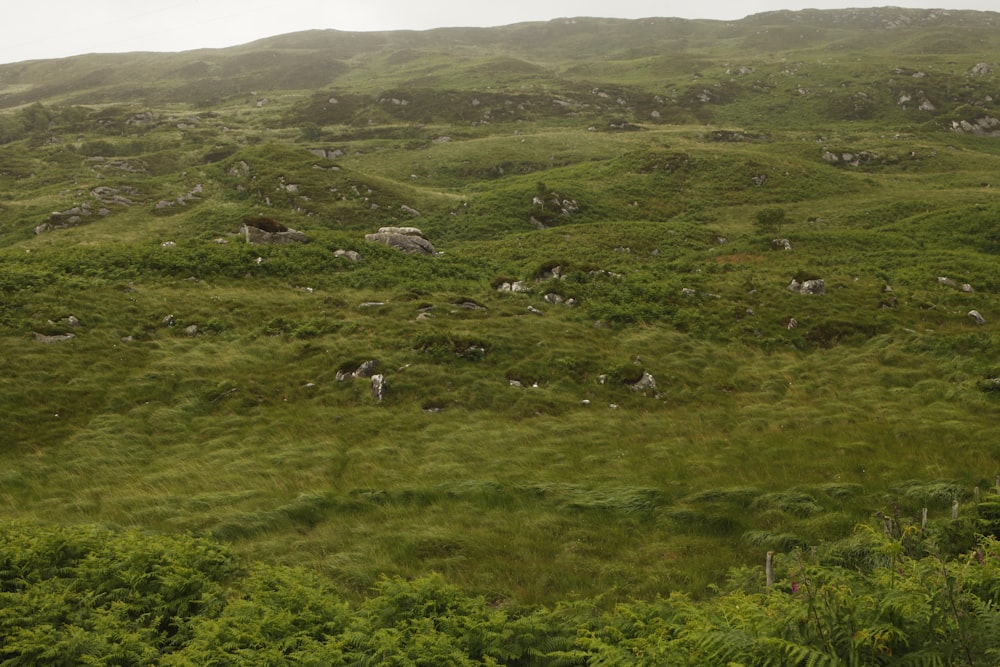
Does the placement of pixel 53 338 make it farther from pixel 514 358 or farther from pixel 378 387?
pixel 514 358

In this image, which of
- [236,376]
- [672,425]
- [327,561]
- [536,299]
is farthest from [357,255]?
[327,561]

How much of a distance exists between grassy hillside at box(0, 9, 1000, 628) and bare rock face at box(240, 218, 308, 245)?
4.25 ft

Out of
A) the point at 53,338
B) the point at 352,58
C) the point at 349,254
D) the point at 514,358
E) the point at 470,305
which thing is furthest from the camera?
the point at 352,58

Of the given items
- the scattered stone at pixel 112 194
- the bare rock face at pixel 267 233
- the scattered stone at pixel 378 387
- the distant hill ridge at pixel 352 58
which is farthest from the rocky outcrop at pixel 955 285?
the distant hill ridge at pixel 352 58

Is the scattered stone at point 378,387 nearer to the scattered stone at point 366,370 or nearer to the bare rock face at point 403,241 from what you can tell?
the scattered stone at point 366,370

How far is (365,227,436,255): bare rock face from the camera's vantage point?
4031 cm

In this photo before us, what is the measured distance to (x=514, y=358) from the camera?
23.5m

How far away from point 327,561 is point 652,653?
739 centimetres

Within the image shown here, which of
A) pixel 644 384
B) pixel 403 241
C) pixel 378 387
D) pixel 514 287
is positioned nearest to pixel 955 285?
pixel 644 384

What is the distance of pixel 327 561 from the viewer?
1106 cm

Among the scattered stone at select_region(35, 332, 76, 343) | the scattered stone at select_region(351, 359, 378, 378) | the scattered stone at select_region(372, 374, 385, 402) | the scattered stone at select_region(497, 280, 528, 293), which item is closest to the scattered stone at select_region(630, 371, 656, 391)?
the scattered stone at select_region(372, 374, 385, 402)

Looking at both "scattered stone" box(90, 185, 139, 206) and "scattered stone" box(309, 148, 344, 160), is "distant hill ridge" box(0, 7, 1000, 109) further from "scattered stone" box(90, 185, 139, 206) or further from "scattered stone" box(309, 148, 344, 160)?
"scattered stone" box(90, 185, 139, 206)

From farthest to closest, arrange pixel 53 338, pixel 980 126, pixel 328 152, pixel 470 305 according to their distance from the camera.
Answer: pixel 980 126 → pixel 328 152 → pixel 470 305 → pixel 53 338

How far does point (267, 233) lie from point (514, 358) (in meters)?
25.6
